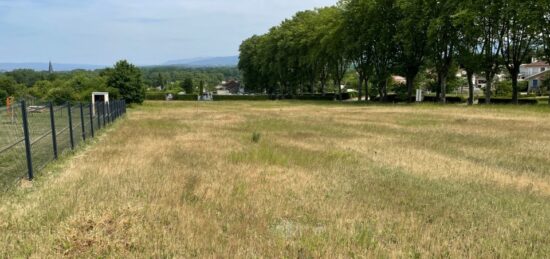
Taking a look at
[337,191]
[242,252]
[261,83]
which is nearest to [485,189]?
[337,191]

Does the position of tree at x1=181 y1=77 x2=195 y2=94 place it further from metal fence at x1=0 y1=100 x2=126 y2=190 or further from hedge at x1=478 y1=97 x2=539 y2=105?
metal fence at x1=0 y1=100 x2=126 y2=190

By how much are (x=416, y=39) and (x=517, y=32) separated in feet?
33.1

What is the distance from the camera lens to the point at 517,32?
39.5 m

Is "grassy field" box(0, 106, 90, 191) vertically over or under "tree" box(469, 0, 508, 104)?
under

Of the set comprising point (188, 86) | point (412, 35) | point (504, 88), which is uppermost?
point (412, 35)

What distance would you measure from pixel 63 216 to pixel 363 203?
443cm

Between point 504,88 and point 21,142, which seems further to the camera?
point 504,88

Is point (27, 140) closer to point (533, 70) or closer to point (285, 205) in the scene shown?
point (285, 205)

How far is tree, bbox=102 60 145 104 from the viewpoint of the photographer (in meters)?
46.3

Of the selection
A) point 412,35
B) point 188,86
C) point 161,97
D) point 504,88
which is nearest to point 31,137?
point 412,35

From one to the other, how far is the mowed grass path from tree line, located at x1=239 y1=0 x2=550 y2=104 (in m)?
29.8

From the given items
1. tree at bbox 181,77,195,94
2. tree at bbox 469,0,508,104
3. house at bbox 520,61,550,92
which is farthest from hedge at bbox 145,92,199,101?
house at bbox 520,61,550,92

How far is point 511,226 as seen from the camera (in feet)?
18.8

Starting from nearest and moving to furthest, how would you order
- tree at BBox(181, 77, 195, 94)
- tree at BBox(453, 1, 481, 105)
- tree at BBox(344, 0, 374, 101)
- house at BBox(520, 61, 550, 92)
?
tree at BBox(453, 1, 481, 105), tree at BBox(344, 0, 374, 101), house at BBox(520, 61, 550, 92), tree at BBox(181, 77, 195, 94)
